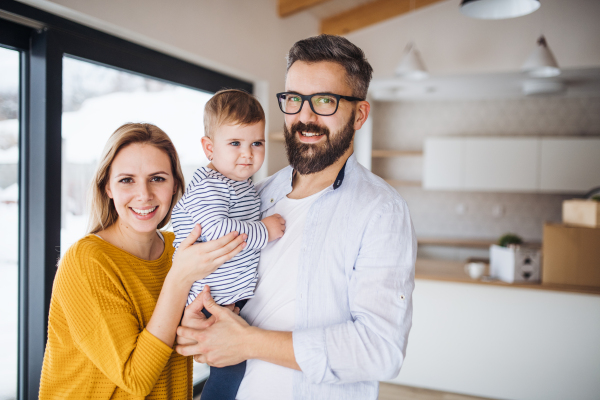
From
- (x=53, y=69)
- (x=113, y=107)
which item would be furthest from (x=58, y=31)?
(x=113, y=107)

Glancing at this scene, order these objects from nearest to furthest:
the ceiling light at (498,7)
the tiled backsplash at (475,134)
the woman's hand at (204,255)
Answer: the woman's hand at (204,255) → the ceiling light at (498,7) → the tiled backsplash at (475,134)

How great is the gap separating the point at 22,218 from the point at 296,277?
4.68 ft

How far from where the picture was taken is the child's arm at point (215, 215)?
125 cm

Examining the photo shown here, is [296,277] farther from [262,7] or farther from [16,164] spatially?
[262,7]


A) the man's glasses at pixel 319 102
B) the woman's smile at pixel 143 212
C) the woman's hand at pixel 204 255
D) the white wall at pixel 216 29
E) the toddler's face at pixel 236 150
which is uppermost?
the white wall at pixel 216 29

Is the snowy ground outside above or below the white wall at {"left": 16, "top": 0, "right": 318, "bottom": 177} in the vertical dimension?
below

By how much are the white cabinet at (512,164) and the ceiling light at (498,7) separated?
2.87 m

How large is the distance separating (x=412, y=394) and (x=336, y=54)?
118 inches

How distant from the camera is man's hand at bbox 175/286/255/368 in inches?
46.2

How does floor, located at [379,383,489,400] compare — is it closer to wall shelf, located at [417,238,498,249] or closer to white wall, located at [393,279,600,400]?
white wall, located at [393,279,600,400]

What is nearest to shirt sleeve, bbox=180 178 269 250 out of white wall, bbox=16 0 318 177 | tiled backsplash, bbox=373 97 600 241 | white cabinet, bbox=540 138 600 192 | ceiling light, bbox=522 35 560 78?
white wall, bbox=16 0 318 177

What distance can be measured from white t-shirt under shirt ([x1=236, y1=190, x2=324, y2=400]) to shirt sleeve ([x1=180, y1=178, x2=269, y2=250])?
9 centimetres

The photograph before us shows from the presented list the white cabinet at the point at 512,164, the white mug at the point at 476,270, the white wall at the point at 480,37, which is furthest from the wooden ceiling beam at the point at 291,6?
the white mug at the point at 476,270

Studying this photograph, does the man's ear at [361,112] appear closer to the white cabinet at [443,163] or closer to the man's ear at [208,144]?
the man's ear at [208,144]
